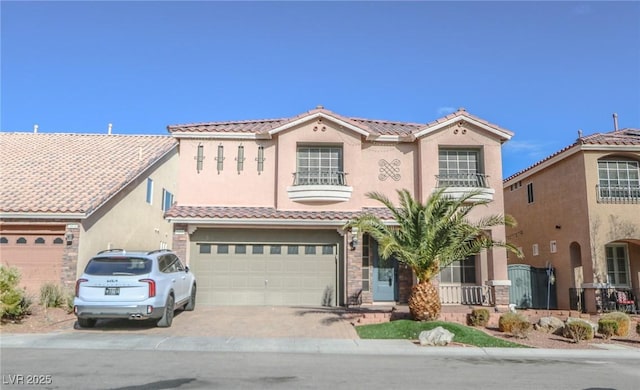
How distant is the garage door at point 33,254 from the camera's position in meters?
15.3

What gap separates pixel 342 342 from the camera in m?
11.6

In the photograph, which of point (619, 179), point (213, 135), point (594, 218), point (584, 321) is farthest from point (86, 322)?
point (619, 179)

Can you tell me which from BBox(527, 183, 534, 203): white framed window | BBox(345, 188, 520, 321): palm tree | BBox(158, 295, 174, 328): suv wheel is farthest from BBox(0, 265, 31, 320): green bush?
BBox(527, 183, 534, 203): white framed window

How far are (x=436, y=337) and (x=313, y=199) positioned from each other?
730 centimetres

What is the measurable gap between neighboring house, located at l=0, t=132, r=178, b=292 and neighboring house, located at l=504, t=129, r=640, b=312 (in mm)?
16320

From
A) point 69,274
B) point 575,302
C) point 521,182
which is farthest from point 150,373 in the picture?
point 521,182

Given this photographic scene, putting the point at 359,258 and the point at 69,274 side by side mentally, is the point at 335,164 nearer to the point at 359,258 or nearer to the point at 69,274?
the point at 359,258

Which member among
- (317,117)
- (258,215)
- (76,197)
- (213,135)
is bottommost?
(258,215)

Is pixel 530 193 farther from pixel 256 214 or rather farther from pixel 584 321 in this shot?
pixel 256 214

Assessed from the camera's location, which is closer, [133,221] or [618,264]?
[618,264]

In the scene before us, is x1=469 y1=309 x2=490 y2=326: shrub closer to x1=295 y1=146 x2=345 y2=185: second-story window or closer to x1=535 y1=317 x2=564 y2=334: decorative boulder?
x1=535 y1=317 x2=564 y2=334: decorative boulder

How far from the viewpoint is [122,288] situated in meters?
11.5

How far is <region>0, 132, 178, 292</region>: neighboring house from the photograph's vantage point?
15.4 metres

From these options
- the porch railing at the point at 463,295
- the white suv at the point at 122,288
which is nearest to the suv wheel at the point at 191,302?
the white suv at the point at 122,288
